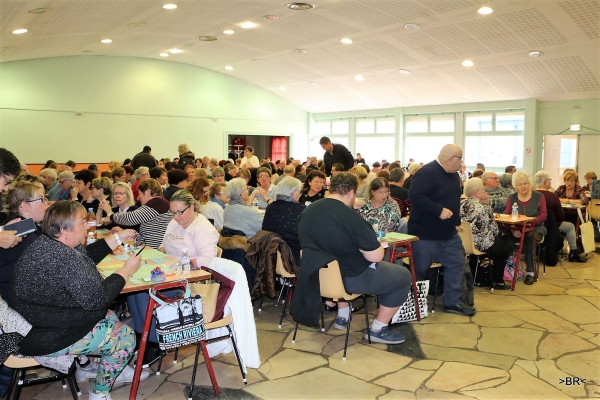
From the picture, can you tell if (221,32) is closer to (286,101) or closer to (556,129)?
(286,101)

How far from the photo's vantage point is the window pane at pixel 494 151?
14.2 meters

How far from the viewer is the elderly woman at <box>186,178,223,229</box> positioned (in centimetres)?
541

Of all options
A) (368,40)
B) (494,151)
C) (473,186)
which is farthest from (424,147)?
(473,186)

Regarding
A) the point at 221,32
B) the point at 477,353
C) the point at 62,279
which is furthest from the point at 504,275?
the point at 221,32

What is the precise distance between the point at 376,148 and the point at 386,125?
908 millimetres

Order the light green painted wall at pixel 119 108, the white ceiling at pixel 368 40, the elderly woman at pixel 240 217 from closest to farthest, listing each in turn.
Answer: the elderly woman at pixel 240 217 → the white ceiling at pixel 368 40 → the light green painted wall at pixel 119 108

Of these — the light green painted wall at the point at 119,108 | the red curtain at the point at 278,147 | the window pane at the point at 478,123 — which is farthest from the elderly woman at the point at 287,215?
the red curtain at the point at 278,147

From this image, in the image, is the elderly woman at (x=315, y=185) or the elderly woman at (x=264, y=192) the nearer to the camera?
the elderly woman at (x=315, y=185)

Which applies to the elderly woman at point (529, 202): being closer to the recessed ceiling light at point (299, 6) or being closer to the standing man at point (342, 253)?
the standing man at point (342, 253)

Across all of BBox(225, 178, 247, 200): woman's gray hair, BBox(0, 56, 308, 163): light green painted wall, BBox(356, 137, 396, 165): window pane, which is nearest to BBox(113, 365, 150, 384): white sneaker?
BBox(225, 178, 247, 200): woman's gray hair

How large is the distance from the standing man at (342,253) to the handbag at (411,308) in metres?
0.56

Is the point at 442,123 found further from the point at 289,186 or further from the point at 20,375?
the point at 20,375

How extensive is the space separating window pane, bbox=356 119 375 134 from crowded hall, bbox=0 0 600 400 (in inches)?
130

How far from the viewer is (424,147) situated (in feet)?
53.9
